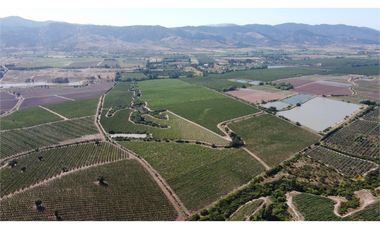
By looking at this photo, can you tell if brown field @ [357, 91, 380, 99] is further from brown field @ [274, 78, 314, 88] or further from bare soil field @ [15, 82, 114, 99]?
bare soil field @ [15, 82, 114, 99]

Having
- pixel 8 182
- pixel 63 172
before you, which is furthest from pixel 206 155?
pixel 8 182

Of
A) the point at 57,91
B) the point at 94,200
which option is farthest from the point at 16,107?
the point at 94,200

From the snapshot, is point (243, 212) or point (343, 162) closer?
point (243, 212)

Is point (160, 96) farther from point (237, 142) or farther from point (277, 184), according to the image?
point (277, 184)

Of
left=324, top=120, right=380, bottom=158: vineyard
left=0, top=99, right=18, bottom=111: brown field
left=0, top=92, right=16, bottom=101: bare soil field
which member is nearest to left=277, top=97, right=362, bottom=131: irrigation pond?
left=324, top=120, right=380, bottom=158: vineyard

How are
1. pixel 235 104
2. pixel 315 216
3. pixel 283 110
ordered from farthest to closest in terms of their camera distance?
pixel 235 104 → pixel 283 110 → pixel 315 216

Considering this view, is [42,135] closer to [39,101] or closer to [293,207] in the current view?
[39,101]

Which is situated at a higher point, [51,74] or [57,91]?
[51,74]
